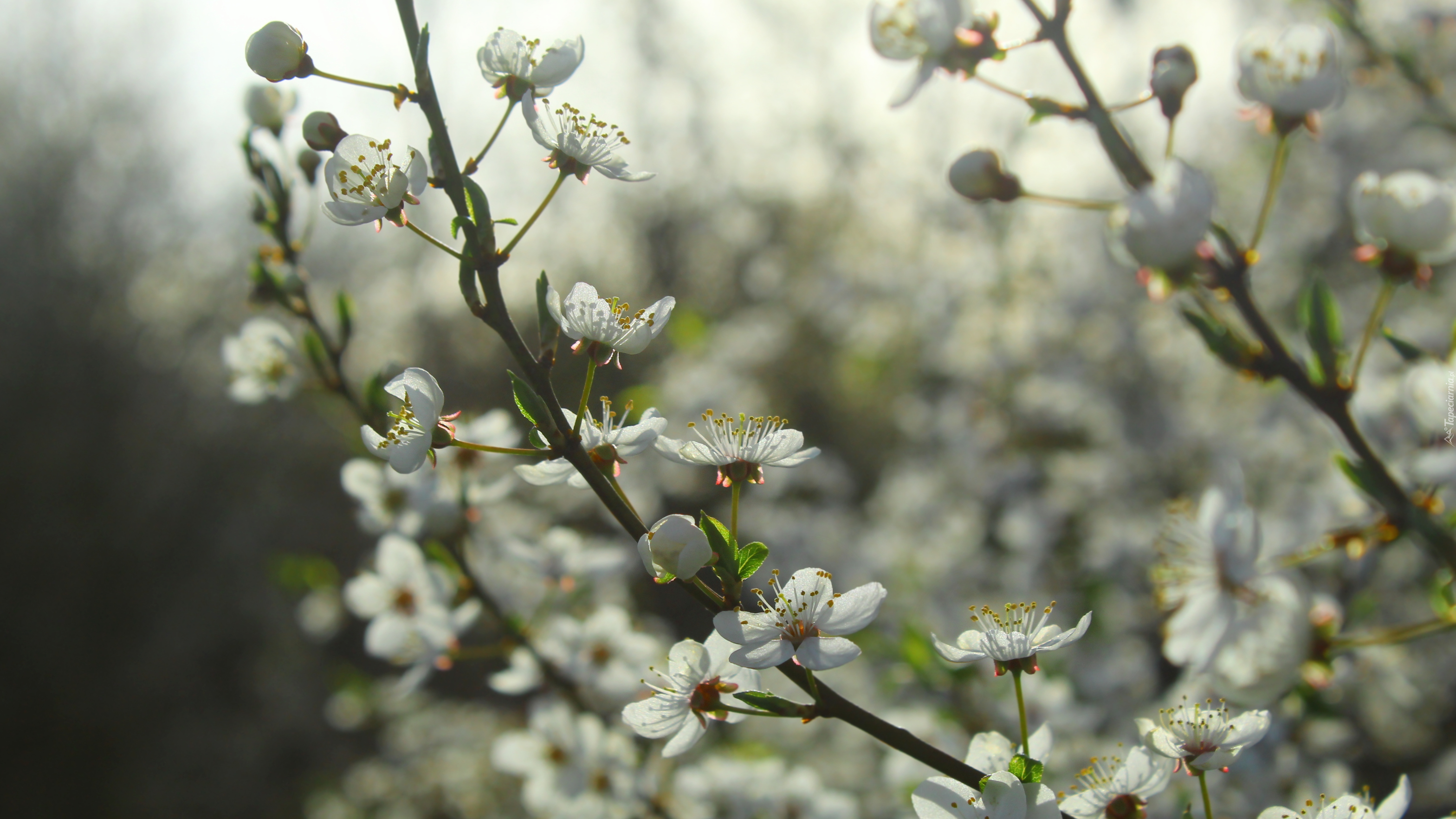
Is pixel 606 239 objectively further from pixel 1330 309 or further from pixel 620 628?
pixel 1330 309

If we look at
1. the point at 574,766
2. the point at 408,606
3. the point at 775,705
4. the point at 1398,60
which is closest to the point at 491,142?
the point at 775,705

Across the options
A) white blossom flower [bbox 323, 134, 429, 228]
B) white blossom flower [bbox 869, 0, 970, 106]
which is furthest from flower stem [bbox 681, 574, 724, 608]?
white blossom flower [bbox 869, 0, 970, 106]

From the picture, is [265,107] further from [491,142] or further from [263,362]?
[491,142]

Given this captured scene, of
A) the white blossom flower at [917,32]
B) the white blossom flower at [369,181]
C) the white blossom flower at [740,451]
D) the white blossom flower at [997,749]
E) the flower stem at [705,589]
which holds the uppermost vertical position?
the white blossom flower at [917,32]

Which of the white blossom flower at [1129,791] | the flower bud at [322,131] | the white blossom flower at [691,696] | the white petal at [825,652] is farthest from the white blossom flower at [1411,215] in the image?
the flower bud at [322,131]

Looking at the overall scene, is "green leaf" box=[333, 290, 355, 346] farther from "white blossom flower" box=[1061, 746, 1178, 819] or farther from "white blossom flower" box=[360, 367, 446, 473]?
"white blossom flower" box=[1061, 746, 1178, 819]

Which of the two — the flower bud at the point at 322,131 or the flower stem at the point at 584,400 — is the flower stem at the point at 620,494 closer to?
the flower stem at the point at 584,400

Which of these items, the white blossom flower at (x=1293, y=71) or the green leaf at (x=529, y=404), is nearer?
Answer: the green leaf at (x=529, y=404)
